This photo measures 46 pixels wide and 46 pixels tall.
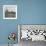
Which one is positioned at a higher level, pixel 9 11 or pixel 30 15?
pixel 9 11

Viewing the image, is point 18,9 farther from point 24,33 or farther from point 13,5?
point 24,33

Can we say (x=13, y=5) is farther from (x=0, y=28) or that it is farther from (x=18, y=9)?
(x=0, y=28)

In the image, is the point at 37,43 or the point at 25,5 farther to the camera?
the point at 25,5

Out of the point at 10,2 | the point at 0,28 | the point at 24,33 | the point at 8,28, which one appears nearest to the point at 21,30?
the point at 24,33

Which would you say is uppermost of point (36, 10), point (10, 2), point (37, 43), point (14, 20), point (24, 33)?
point (10, 2)

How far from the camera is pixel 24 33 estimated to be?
169 inches

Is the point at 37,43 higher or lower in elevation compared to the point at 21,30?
lower

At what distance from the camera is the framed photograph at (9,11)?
4.44 metres

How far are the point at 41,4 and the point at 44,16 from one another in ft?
1.44

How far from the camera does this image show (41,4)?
443cm

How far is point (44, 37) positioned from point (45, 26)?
412 mm

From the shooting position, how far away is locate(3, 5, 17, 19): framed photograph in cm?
444

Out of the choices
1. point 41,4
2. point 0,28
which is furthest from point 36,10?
point 0,28

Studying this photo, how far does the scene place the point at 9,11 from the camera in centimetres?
446
